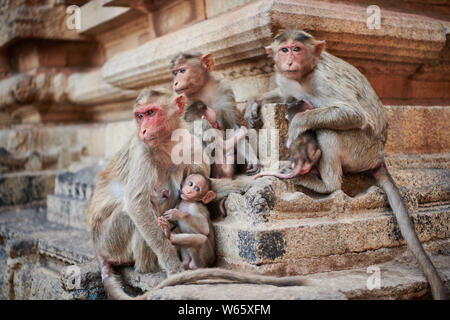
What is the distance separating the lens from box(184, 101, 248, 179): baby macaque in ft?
10.5

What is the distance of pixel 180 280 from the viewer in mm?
2453

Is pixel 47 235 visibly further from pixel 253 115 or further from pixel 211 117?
pixel 253 115

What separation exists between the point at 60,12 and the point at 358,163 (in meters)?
4.34

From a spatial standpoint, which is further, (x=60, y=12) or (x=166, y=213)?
(x=60, y=12)

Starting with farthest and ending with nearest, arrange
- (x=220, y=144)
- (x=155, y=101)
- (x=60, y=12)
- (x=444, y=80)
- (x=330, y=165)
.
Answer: (x=60, y=12)
(x=444, y=80)
(x=220, y=144)
(x=330, y=165)
(x=155, y=101)

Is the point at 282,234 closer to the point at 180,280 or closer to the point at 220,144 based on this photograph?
the point at 180,280

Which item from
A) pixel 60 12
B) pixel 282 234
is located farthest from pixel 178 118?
pixel 60 12

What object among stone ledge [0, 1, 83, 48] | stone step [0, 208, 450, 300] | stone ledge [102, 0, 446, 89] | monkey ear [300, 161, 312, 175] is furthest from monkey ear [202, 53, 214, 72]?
stone ledge [0, 1, 83, 48]

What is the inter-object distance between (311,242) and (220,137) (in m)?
0.91

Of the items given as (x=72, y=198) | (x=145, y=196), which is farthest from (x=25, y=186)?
(x=145, y=196)

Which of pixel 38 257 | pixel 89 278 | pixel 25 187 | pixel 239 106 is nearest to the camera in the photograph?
pixel 89 278

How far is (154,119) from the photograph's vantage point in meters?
2.71

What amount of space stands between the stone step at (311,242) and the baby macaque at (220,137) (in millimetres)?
416

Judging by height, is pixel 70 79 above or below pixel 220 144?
above
